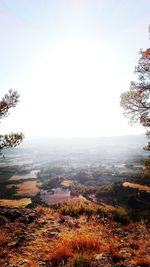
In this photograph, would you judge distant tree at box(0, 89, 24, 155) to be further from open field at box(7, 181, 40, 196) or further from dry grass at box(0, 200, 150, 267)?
→ open field at box(7, 181, 40, 196)

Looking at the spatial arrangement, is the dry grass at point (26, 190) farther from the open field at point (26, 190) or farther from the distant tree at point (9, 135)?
the distant tree at point (9, 135)

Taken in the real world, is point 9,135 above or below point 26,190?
above

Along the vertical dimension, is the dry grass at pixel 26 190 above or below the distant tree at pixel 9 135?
below

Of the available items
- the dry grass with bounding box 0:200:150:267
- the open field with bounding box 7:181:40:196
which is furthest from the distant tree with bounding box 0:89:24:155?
the open field with bounding box 7:181:40:196

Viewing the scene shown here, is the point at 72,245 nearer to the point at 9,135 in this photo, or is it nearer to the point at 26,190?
the point at 9,135

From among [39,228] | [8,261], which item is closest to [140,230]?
[39,228]

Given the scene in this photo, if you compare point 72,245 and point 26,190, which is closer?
point 72,245

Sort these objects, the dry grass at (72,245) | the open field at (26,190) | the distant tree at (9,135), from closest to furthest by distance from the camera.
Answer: the dry grass at (72,245), the distant tree at (9,135), the open field at (26,190)

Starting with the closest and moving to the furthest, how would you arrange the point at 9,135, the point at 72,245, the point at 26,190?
the point at 72,245, the point at 9,135, the point at 26,190

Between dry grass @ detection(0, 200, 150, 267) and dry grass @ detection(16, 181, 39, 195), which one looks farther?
dry grass @ detection(16, 181, 39, 195)

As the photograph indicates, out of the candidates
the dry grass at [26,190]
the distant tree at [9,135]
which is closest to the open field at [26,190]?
the dry grass at [26,190]

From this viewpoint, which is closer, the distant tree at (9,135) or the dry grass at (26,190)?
the distant tree at (9,135)

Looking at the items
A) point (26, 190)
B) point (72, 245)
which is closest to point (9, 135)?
point (72, 245)

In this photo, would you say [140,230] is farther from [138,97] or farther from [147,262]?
[138,97]
